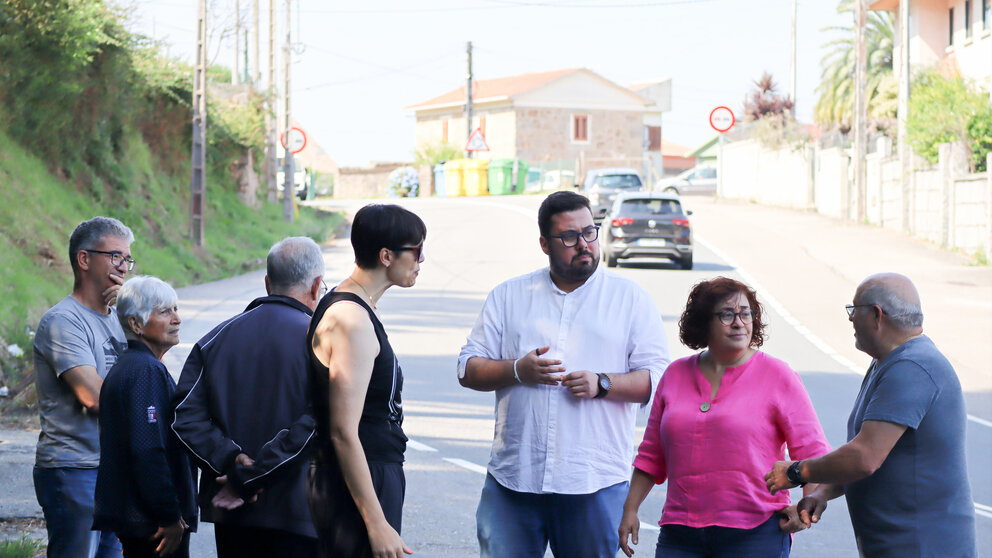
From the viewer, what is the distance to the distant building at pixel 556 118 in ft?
240

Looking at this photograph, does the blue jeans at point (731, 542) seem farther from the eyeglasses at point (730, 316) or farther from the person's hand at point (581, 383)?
the eyeglasses at point (730, 316)

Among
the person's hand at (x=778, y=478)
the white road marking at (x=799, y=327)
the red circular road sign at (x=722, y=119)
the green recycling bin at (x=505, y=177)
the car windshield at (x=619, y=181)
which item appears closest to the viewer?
the person's hand at (x=778, y=478)

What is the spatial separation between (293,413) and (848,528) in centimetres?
451

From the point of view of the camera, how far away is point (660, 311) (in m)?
16.8

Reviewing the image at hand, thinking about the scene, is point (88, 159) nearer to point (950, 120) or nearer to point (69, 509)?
point (69, 509)

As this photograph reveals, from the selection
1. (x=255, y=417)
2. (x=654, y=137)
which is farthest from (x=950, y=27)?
(x=654, y=137)

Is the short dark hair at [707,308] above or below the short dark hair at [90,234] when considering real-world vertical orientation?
below

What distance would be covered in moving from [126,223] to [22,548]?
1691 centimetres

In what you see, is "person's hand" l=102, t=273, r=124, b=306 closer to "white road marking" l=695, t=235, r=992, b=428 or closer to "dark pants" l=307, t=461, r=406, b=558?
"dark pants" l=307, t=461, r=406, b=558

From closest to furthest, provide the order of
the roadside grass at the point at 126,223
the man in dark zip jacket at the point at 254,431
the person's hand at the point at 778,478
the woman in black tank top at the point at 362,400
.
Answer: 1. the woman in black tank top at the point at 362,400
2. the man in dark zip jacket at the point at 254,431
3. the person's hand at the point at 778,478
4. the roadside grass at the point at 126,223

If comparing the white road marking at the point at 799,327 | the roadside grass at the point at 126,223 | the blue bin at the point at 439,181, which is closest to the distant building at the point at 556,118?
the blue bin at the point at 439,181

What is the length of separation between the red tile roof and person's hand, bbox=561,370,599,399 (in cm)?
6949

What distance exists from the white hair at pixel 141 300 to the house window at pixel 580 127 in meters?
71.0

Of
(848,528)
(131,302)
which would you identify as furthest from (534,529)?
(848,528)
